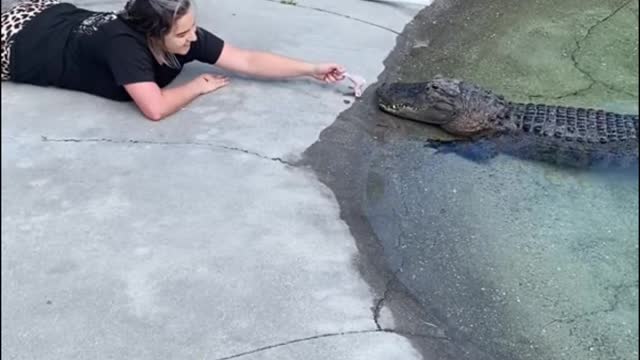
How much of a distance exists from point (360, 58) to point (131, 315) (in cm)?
198

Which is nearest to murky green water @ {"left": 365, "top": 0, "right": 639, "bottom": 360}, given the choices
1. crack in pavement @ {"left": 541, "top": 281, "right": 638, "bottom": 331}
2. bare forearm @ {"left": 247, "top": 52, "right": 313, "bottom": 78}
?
crack in pavement @ {"left": 541, "top": 281, "right": 638, "bottom": 331}

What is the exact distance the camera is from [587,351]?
2232 mm

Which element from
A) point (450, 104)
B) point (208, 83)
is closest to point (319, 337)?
point (208, 83)

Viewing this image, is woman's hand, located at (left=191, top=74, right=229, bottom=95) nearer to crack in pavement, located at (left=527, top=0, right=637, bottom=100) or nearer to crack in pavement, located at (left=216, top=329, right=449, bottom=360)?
crack in pavement, located at (left=216, top=329, right=449, bottom=360)

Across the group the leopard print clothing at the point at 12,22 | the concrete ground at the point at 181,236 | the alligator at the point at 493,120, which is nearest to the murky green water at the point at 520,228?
the alligator at the point at 493,120

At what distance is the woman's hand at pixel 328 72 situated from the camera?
3258mm

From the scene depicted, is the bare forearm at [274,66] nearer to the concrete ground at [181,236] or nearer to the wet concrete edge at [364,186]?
the concrete ground at [181,236]

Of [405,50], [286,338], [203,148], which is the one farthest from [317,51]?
[286,338]

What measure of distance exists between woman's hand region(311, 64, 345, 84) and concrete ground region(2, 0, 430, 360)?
0.08m

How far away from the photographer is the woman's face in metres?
2.73

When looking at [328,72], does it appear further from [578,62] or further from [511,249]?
[578,62]

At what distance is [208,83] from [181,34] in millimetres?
426

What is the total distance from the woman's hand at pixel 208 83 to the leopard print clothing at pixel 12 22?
26.0 inches

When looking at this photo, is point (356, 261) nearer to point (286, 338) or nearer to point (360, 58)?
point (286, 338)
